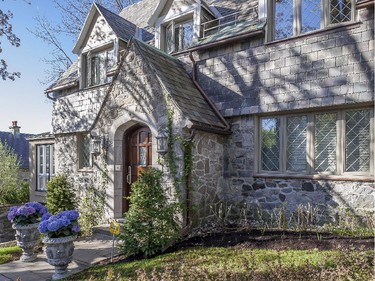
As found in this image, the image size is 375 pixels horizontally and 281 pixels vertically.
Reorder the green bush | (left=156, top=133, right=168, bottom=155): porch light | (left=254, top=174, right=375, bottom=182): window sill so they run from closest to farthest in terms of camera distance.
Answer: the green bush → (left=254, top=174, right=375, bottom=182): window sill → (left=156, top=133, right=168, bottom=155): porch light

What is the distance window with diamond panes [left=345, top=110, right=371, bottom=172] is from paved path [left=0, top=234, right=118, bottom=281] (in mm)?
5334

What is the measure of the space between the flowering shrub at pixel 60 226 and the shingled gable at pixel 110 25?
6608 millimetres

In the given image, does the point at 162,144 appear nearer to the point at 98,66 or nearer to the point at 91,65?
the point at 98,66

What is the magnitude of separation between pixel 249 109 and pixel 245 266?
159 inches

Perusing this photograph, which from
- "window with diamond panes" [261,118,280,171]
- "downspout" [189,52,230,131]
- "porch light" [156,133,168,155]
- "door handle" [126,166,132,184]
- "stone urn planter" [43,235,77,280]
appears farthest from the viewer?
"door handle" [126,166,132,184]

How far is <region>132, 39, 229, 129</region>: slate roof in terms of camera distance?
6.73 metres

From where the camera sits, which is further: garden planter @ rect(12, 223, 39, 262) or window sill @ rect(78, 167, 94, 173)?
window sill @ rect(78, 167, 94, 173)

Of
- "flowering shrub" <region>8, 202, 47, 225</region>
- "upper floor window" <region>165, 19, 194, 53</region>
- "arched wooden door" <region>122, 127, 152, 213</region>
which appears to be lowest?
"flowering shrub" <region>8, 202, 47, 225</region>

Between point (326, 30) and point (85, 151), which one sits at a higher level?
point (326, 30)

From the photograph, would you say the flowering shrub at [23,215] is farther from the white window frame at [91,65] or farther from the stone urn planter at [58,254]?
the white window frame at [91,65]

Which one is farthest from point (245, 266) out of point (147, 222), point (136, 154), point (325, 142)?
point (136, 154)

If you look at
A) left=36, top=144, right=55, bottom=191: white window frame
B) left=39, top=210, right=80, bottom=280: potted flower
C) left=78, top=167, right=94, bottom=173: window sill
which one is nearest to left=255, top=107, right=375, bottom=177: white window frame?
left=39, top=210, right=80, bottom=280: potted flower

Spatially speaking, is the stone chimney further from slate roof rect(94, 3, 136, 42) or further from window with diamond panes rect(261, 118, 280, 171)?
window with diamond panes rect(261, 118, 280, 171)

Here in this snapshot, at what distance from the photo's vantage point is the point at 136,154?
26.6ft
